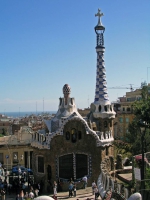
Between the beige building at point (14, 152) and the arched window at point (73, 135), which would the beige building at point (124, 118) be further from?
the arched window at point (73, 135)

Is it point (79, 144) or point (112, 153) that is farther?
point (112, 153)

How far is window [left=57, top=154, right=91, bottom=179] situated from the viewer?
23328 millimetres

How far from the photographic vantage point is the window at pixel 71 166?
23328 millimetres

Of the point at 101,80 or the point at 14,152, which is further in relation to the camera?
the point at 14,152

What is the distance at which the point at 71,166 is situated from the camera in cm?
2341

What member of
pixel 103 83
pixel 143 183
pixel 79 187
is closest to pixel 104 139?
pixel 79 187

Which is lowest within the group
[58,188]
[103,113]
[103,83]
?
[58,188]

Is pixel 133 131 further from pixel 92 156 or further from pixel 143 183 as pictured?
pixel 143 183

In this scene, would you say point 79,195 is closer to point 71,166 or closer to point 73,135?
point 71,166

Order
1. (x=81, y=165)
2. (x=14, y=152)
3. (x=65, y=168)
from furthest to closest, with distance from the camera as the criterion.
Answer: (x=14, y=152)
(x=81, y=165)
(x=65, y=168)

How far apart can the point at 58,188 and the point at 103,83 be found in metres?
9.84

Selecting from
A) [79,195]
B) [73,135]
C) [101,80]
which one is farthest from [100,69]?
[79,195]

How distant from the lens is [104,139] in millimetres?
24422

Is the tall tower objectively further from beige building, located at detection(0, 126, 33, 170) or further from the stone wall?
beige building, located at detection(0, 126, 33, 170)
